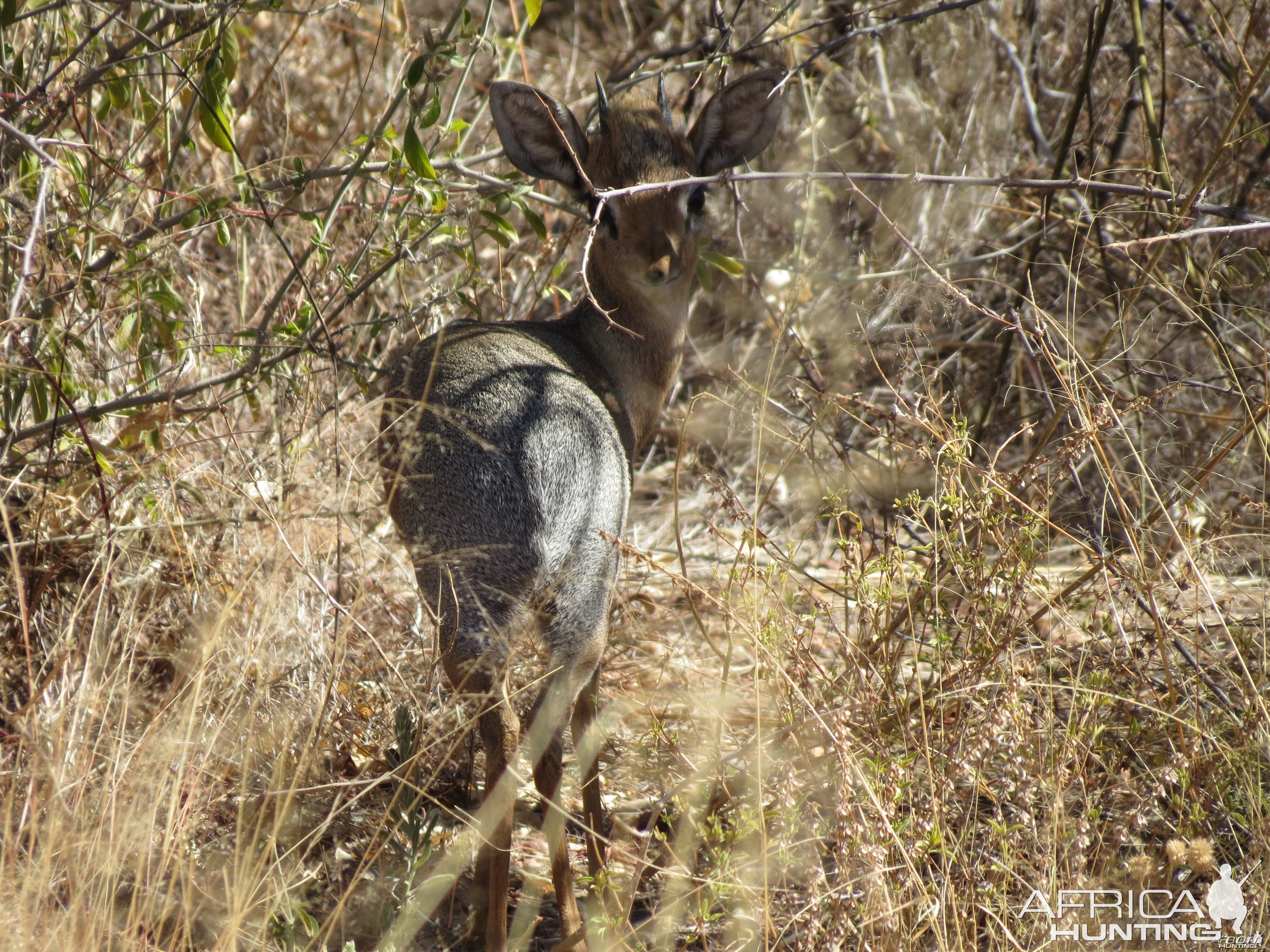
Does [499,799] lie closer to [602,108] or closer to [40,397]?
[40,397]

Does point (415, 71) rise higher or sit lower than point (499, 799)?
higher

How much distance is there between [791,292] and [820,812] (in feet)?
8.71

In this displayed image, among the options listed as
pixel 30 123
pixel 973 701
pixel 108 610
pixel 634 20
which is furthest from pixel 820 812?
pixel 634 20

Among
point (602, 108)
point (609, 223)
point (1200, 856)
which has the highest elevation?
point (602, 108)

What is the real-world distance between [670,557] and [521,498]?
2.09 meters

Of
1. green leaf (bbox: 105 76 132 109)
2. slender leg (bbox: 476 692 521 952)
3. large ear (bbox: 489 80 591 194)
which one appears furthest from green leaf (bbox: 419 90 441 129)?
slender leg (bbox: 476 692 521 952)

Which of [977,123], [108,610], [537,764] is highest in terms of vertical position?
[977,123]

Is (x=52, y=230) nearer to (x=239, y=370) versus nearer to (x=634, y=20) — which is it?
(x=239, y=370)

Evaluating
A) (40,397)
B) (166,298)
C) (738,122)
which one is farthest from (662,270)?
(40,397)

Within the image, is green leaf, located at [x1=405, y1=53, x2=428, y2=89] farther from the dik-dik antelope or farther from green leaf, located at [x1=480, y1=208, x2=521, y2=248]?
green leaf, located at [x1=480, y1=208, x2=521, y2=248]

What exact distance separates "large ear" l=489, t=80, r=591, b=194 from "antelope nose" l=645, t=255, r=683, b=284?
35 centimetres

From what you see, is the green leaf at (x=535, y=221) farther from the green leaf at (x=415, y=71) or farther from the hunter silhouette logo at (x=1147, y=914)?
the hunter silhouette logo at (x=1147, y=914)

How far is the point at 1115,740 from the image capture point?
123 inches

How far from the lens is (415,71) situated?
289cm
